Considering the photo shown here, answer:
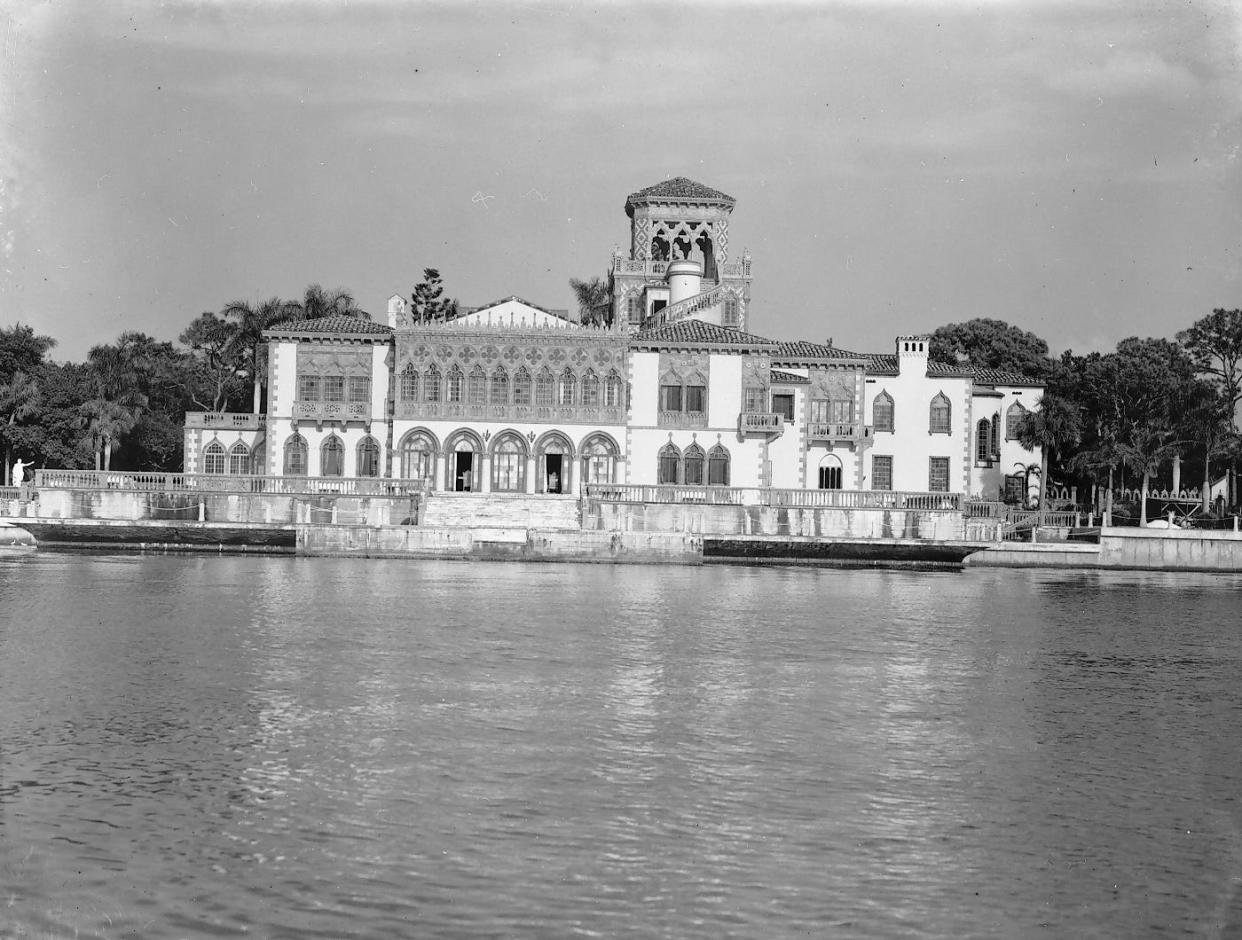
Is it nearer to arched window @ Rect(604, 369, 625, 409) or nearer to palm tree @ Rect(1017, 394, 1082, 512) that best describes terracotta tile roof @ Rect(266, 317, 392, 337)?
arched window @ Rect(604, 369, 625, 409)

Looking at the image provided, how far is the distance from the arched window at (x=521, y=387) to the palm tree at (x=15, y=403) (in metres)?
19.1

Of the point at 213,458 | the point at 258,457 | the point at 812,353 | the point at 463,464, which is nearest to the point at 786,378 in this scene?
the point at 812,353

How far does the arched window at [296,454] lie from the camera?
170 feet

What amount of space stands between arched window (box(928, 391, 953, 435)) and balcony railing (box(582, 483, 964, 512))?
1259 cm

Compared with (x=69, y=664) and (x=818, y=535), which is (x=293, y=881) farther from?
(x=818, y=535)

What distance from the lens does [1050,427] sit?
55.6 metres

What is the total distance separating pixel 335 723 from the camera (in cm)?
1484

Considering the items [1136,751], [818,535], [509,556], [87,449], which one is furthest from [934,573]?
[87,449]

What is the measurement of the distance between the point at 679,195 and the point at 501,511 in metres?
26.3

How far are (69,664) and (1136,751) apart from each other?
42.8ft

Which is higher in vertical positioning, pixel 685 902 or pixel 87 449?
pixel 87 449

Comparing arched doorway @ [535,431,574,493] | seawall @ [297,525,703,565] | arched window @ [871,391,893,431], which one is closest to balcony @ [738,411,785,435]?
arched doorway @ [535,431,574,493]

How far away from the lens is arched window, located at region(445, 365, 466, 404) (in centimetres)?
5153

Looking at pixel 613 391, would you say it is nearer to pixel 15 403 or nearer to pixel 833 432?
pixel 833 432
